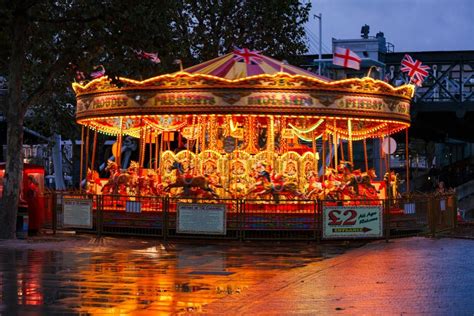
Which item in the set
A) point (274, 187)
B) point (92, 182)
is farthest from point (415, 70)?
point (92, 182)

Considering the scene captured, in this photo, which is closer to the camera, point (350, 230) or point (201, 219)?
point (201, 219)

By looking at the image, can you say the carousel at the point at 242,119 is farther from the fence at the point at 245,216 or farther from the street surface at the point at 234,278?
the street surface at the point at 234,278

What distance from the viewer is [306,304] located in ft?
39.3

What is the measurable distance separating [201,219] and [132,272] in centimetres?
661

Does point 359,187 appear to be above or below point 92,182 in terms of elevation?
below

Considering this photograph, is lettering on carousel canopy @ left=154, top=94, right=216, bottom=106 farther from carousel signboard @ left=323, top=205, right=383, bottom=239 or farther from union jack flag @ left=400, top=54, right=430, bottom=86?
union jack flag @ left=400, top=54, right=430, bottom=86

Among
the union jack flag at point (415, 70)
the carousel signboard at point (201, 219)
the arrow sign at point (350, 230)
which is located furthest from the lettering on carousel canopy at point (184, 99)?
the union jack flag at point (415, 70)

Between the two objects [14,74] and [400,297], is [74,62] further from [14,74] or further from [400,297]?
[400,297]

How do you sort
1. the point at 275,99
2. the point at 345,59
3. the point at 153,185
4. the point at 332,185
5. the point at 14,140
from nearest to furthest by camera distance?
the point at 14,140 < the point at 275,99 < the point at 345,59 < the point at 332,185 < the point at 153,185

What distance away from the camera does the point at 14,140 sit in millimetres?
22828

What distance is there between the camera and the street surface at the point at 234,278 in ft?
38.7

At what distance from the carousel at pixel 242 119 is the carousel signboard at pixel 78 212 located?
989 mm

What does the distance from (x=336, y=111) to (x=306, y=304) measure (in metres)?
13.5

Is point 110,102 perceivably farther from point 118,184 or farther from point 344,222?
point 344,222
